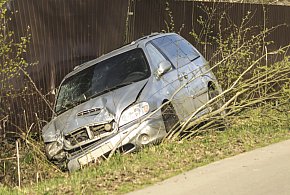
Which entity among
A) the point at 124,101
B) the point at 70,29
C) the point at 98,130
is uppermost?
the point at 70,29

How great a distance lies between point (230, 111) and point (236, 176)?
287 centimetres

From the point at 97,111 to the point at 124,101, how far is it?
1.39ft

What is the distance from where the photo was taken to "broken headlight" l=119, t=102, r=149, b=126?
26.1 ft

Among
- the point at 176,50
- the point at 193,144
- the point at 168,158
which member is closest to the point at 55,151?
the point at 168,158

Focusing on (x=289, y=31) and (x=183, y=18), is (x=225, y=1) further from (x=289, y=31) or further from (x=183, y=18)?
(x=289, y=31)

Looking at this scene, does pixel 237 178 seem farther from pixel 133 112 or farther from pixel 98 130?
pixel 98 130

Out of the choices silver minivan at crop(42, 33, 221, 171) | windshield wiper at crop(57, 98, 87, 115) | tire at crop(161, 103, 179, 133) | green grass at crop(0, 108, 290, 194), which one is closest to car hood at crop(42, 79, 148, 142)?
silver minivan at crop(42, 33, 221, 171)

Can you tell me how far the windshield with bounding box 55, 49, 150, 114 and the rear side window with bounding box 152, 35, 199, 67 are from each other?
733mm

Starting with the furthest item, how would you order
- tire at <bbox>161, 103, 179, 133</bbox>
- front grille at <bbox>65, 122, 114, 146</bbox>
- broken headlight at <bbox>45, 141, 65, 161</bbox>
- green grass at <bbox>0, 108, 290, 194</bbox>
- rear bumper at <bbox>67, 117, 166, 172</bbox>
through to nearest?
tire at <bbox>161, 103, 179, 133</bbox>
broken headlight at <bbox>45, 141, 65, 161</bbox>
front grille at <bbox>65, 122, 114, 146</bbox>
rear bumper at <bbox>67, 117, 166, 172</bbox>
green grass at <bbox>0, 108, 290, 194</bbox>

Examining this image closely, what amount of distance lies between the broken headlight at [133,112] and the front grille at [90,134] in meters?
0.20

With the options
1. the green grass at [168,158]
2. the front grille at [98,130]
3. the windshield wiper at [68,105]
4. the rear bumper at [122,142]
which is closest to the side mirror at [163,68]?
the rear bumper at [122,142]

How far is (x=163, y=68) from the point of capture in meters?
8.62

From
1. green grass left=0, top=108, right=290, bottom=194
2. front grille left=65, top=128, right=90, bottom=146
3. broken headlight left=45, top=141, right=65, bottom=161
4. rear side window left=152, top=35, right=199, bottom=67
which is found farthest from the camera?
rear side window left=152, top=35, right=199, bottom=67

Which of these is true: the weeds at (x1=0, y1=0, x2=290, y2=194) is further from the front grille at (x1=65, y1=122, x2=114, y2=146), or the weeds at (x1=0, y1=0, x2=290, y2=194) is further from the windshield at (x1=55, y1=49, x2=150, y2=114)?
the windshield at (x1=55, y1=49, x2=150, y2=114)
